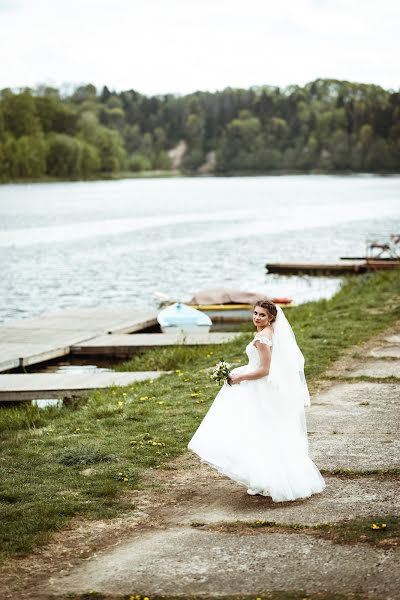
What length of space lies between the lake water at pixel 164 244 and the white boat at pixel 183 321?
32.2ft

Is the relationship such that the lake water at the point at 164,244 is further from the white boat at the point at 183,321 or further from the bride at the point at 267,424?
the bride at the point at 267,424

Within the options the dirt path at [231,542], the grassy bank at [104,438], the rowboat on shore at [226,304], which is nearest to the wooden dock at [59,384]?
the grassy bank at [104,438]

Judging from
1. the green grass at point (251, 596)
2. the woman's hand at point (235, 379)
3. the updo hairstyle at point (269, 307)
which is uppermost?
the updo hairstyle at point (269, 307)

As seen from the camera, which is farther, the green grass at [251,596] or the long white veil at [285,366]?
the long white veil at [285,366]

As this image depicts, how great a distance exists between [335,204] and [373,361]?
111682mm

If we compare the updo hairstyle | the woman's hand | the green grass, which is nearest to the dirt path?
the green grass

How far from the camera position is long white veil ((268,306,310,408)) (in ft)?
23.9

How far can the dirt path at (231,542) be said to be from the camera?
18.5ft

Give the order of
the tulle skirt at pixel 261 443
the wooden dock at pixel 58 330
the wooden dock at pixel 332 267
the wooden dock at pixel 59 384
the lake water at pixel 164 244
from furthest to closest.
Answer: the wooden dock at pixel 332 267
the lake water at pixel 164 244
the wooden dock at pixel 58 330
the wooden dock at pixel 59 384
the tulle skirt at pixel 261 443

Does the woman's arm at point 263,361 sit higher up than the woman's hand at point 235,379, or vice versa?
the woman's arm at point 263,361

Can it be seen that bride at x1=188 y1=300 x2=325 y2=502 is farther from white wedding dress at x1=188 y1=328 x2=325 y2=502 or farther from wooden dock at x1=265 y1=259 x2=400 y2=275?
wooden dock at x1=265 y1=259 x2=400 y2=275

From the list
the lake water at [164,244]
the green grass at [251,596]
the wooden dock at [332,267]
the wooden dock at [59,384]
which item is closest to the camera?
the green grass at [251,596]

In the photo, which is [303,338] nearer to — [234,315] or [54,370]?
[54,370]

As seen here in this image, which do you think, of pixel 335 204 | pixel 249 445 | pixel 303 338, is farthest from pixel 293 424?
pixel 335 204
